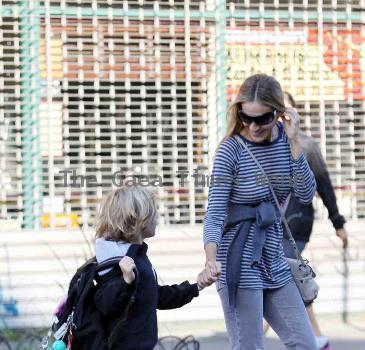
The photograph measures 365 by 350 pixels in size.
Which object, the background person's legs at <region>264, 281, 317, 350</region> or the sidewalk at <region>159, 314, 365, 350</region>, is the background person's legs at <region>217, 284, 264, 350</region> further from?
the sidewalk at <region>159, 314, 365, 350</region>

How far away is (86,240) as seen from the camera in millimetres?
8297

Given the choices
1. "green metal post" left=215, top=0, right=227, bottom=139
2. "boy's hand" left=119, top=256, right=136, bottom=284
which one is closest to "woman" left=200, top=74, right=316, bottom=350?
"boy's hand" left=119, top=256, right=136, bottom=284

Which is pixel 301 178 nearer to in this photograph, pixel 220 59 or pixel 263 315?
pixel 263 315

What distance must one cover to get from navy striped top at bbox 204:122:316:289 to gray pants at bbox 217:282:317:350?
0.16ft

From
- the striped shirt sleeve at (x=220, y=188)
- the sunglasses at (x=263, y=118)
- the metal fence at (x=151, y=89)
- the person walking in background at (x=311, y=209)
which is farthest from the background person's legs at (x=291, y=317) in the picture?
the metal fence at (x=151, y=89)

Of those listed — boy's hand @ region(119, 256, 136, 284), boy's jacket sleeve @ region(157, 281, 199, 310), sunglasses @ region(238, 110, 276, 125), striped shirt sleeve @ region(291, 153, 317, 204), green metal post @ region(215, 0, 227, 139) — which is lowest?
boy's jacket sleeve @ region(157, 281, 199, 310)

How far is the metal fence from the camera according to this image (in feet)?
27.8

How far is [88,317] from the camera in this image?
4.19m

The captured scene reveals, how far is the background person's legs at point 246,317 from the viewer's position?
4695mm

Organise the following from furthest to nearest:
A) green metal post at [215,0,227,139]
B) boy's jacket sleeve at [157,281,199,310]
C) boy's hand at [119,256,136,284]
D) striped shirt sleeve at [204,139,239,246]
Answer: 1. green metal post at [215,0,227,139]
2. striped shirt sleeve at [204,139,239,246]
3. boy's jacket sleeve at [157,281,199,310]
4. boy's hand at [119,256,136,284]

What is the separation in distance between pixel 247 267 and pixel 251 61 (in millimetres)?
4410

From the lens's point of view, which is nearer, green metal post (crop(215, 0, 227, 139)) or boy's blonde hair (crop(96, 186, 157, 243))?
boy's blonde hair (crop(96, 186, 157, 243))

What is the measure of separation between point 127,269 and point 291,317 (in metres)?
0.99

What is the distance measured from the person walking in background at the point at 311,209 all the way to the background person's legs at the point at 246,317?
5.83ft
